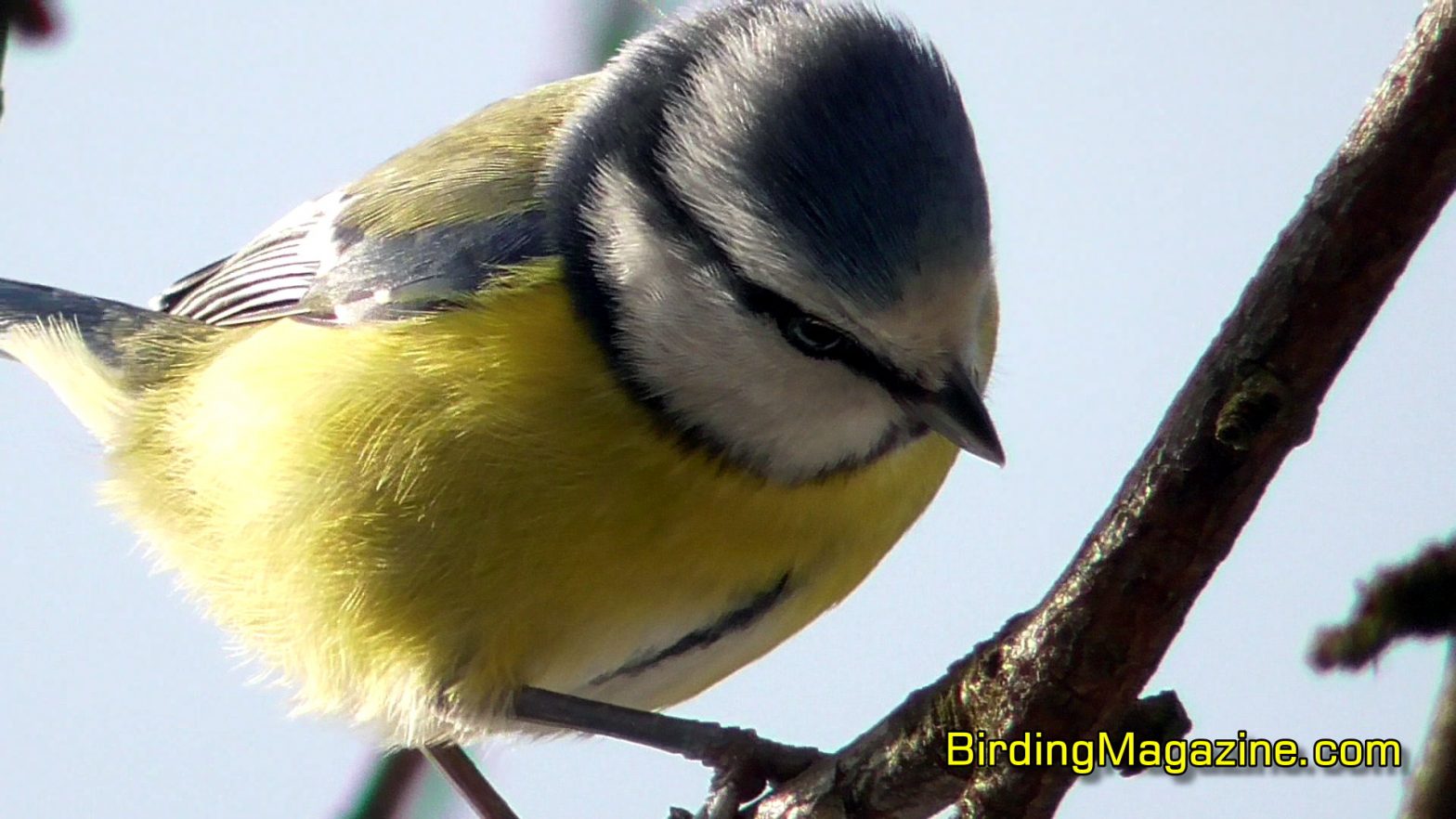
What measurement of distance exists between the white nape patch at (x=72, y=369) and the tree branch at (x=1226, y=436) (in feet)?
5.84

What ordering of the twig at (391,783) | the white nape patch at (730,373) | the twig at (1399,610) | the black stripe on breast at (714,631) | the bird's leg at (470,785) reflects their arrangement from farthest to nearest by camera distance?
1. the bird's leg at (470,785)
2. the twig at (391,783)
3. the black stripe on breast at (714,631)
4. the white nape patch at (730,373)
5. the twig at (1399,610)

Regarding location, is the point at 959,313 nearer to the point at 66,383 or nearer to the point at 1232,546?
the point at 1232,546

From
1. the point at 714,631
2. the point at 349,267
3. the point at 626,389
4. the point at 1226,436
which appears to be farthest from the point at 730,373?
the point at 1226,436

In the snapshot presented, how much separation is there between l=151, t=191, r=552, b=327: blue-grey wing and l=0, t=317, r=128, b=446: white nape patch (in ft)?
0.58

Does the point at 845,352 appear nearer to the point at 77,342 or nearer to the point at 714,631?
the point at 714,631

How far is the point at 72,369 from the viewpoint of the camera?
267 centimetres

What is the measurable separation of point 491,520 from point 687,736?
370 millimetres

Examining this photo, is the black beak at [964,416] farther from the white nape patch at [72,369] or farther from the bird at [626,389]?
the white nape patch at [72,369]

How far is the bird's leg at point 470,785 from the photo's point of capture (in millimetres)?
2506

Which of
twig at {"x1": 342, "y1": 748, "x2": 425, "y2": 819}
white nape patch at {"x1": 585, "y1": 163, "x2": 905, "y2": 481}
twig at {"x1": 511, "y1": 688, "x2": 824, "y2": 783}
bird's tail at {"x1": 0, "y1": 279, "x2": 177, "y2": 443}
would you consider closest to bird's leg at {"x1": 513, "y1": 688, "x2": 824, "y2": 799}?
twig at {"x1": 511, "y1": 688, "x2": 824, "y2": 783}

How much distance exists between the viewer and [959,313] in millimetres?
1690

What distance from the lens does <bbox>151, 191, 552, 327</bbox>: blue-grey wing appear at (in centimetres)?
204

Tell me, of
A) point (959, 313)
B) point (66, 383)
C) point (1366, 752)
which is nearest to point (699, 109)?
point (959, 313)

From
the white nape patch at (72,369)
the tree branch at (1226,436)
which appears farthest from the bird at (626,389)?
the tree branch at (1226,436)
